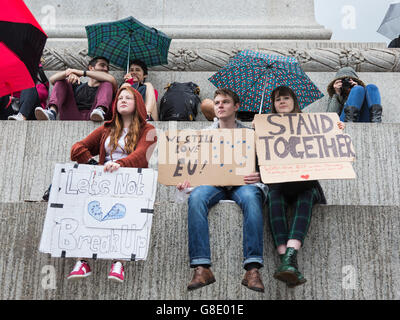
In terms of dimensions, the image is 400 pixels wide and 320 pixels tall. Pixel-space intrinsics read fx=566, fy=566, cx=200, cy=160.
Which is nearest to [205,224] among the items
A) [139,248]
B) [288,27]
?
[139,248]

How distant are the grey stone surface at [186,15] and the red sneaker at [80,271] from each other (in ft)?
17.3

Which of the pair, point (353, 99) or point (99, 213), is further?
point (353, 99)

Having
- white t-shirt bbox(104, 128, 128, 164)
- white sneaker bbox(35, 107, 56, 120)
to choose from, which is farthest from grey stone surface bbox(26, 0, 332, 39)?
white t-shirt bbox(104, 128, 128, 164)

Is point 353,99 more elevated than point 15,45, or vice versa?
point 353,99

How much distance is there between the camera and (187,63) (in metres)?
8.13

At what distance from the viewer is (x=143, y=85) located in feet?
23.8

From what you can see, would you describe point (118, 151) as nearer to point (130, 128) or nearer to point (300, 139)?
point (130, 128)

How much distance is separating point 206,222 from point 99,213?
2.65 feet

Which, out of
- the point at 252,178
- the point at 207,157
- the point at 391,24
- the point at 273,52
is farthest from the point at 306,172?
the point at 391,24

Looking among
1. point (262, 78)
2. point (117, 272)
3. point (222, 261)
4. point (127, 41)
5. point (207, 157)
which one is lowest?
point (117, 272)

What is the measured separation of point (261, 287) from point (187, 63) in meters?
4.79

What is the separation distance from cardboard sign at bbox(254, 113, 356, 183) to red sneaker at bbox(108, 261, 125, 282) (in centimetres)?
132

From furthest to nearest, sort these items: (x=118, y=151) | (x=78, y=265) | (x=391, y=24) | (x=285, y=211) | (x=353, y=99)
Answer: (x=391, y=24)
(x=353, y=99)
(x=118, y=151)
(x=285, y=211)
(x=78, y=265)

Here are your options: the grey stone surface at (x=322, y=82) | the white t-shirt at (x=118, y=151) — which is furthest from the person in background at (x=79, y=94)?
the white t-shirt at (x=118, y=151)
